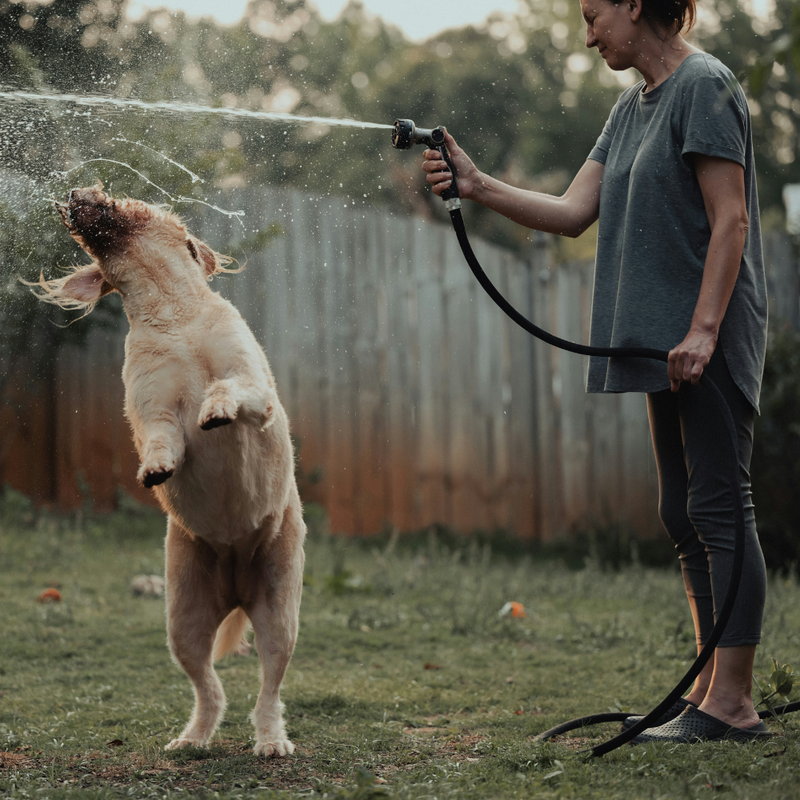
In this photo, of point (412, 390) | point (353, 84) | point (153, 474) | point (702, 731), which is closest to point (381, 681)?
point (702, 731)

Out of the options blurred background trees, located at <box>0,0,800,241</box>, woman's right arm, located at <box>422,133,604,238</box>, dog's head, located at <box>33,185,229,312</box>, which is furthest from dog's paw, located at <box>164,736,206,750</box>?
blurred background trees, located at <box>0,0,800,241</box>

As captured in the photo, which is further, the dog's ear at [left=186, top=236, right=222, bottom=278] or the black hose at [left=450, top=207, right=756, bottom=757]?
the dog's ear at [left=186, top=236, right=222, bottom=278]

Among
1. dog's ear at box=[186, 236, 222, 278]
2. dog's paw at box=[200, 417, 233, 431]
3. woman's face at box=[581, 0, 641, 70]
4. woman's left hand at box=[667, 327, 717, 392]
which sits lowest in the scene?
dog's paw at box=[200, 417, 233, 431]

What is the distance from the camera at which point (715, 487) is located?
8.83 feet

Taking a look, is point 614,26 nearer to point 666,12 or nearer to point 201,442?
point 666,12

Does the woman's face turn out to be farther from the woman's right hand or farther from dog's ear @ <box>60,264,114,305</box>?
dog's ear @ <box>60,264,114,305</box>

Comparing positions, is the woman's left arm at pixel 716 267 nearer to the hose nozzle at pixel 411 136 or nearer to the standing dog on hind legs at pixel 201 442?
the hose nozzle at pixel 411 136

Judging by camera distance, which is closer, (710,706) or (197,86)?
(710,706)

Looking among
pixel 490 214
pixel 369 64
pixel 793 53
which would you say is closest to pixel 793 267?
pixel 793 53

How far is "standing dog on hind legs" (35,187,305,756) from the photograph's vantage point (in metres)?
2.78

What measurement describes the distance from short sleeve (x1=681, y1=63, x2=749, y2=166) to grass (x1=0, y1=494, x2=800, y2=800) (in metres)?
1.66

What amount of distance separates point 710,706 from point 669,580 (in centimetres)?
313

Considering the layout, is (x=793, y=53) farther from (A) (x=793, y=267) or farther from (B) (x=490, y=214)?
(B) (x=490, y=214)

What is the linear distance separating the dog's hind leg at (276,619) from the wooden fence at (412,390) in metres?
4.01
